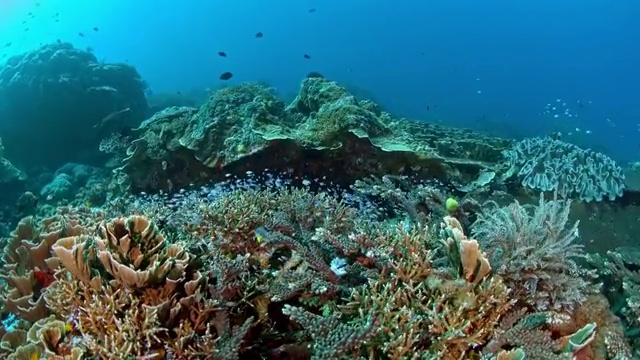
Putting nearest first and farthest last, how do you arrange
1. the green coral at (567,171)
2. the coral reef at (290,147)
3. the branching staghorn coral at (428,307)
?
the branching staghorn coral at (428,307), the green coral at (567,171), the coral reef at (290,147)

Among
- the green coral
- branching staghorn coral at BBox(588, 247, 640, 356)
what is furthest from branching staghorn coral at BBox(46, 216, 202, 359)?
the green coral

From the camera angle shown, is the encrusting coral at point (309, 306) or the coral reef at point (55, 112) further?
the coral reef at point (55, 112)

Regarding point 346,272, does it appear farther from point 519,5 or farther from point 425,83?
point 519,5

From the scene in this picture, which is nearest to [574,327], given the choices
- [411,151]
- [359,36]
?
[411,151]

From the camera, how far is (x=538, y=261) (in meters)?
3.14

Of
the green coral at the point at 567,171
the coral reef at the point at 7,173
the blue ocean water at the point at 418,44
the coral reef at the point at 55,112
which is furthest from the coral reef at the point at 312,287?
the blue ocean water at the point at 418,44

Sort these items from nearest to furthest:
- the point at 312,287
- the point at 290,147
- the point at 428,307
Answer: the point at 428,307
the point at 312,287
the point at 290,147

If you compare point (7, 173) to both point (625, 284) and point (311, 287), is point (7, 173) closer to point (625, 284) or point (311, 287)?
point (311, 287)

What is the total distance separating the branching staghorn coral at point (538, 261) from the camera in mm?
3061

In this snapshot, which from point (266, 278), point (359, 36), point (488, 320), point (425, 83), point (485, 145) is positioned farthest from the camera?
point (359, 36)

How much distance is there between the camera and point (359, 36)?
10075cm

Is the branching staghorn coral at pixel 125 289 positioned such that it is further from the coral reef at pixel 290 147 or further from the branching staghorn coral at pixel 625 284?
the branching staghorn coral at pixel 625 284

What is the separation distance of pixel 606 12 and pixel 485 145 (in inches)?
5292

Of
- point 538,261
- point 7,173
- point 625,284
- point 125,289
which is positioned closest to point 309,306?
point 125,289
